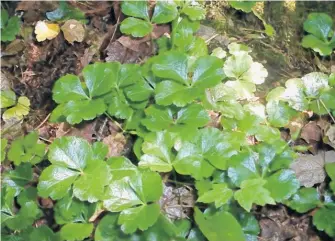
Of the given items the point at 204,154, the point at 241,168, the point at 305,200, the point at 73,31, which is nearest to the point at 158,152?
the point at 204,154

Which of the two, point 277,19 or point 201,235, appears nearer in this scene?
point 201,235

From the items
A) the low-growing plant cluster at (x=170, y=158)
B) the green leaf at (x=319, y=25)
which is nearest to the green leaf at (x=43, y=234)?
the low-growing plant cluster at (x=170, y=158)

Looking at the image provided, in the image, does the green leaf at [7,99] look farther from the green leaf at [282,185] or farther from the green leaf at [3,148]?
the green leaf at [282,185]

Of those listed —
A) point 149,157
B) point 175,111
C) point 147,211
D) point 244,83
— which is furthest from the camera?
point 244,83

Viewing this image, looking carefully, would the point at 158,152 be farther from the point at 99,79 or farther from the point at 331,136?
the point at 331,136

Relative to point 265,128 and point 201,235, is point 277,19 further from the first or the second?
point 201,235

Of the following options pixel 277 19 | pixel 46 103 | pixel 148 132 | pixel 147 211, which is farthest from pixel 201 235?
pixel 277 19

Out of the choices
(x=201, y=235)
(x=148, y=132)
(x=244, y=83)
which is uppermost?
(x=244, y=83)
